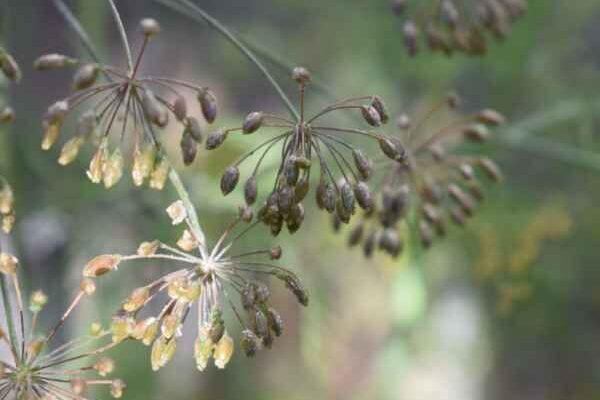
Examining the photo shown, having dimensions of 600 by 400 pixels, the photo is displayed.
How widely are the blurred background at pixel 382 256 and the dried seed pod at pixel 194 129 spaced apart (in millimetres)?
984

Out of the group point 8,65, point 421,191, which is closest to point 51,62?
point 8,65

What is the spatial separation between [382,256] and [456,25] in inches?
77.9

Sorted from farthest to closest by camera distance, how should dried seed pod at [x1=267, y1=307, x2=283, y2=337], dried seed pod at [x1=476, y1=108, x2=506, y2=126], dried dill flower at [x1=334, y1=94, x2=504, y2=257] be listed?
1. dried seed pod at [x1=476, y1=108, x2=506, y2=126]
2. dried dill flower at [x1=334, y1=94, x2=504, y2=257]
3. dried seed pod at [x1=267, y1=307, x2=283, y2=337]

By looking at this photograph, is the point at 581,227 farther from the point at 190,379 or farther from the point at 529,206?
the point at 190,379

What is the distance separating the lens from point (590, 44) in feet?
13.2

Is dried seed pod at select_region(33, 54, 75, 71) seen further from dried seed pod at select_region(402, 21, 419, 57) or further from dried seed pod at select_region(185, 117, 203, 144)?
dried seed pod at select_region(402, 21, 419, 57)

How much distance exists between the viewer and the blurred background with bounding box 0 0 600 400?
305 centimetres

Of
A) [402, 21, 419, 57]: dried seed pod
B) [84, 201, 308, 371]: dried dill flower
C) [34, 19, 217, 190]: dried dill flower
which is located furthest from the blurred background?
[84, 201, 308, 371]: dried dill flower

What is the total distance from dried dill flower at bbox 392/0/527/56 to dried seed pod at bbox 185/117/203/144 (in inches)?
34.4

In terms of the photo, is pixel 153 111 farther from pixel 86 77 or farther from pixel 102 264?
pixel 102 264

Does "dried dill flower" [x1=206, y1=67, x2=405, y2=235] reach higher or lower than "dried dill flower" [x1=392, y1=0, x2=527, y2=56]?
lower

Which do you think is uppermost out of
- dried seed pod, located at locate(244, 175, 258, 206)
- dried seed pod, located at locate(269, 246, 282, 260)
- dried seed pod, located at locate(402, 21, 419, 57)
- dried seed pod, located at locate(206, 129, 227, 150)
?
dried seed pod, located at locate(402, 21, 419, 57)

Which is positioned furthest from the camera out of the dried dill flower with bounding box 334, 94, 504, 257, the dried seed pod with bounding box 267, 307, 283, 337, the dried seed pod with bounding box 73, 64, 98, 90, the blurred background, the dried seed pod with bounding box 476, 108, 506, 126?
the blurred background

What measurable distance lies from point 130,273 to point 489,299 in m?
2.40
